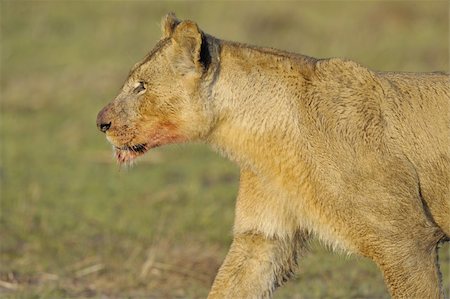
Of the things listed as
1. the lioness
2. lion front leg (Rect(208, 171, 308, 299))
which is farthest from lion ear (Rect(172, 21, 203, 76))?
lion front leg (Rect(208, 171, 308, 299))

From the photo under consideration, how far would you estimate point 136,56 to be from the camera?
14039 mm

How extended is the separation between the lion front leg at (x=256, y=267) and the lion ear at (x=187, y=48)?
90 cm

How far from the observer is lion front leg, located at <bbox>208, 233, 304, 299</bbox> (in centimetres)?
563

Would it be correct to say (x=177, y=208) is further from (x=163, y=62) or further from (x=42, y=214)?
(x=163, y=62)

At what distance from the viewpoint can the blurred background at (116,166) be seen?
7555mm

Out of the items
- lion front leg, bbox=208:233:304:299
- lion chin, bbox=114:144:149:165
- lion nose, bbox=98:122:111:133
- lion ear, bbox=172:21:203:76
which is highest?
lion ear, bbox=172:21:203:76

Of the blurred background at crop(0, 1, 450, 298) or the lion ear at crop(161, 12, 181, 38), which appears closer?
the lion ear at crop(161, 12, 181, 38)

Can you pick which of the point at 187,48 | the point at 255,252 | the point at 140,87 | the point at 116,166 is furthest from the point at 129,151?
the point at 116,166

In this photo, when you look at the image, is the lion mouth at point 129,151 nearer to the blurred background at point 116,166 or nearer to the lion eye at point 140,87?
the lion eye at point 140,87

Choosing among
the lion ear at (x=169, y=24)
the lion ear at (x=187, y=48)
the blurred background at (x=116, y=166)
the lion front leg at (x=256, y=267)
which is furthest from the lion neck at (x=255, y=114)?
the blurred background at (x=116, y=166)

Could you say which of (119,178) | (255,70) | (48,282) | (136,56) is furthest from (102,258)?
(136,56)

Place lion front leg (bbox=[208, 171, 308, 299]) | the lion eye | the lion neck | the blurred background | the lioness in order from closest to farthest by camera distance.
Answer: the lioness, the lion neck, the lion eye, lion front leg (bbox=[208, 171, 308, 299]), the blurred background

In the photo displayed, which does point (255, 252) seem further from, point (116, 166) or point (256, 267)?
point (116, 166)

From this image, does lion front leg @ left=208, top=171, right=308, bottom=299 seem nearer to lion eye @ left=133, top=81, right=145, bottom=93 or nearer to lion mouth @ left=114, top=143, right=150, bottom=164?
lion mouth @ left=114, top=143, right=150, bottom=164
